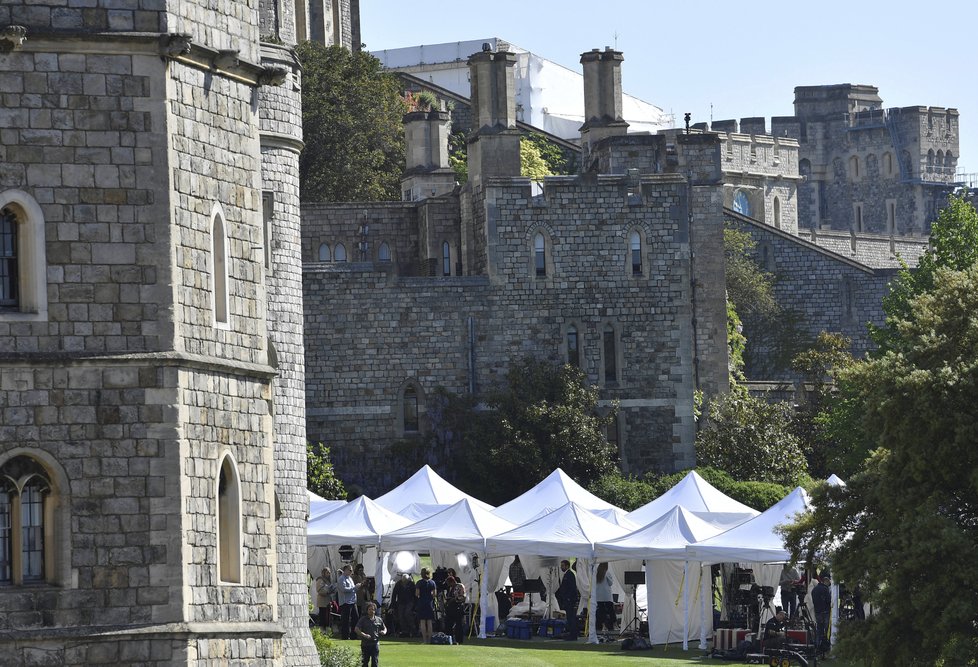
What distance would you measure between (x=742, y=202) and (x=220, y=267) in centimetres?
7972

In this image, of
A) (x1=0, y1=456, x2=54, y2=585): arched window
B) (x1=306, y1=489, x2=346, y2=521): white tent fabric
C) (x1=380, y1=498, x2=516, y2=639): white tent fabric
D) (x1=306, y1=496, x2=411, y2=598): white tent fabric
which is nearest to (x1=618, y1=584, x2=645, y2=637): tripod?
(x1=380, y1=498, x2=516, y2=639): white tent fabric

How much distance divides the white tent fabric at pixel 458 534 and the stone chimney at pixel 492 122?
53.0ft

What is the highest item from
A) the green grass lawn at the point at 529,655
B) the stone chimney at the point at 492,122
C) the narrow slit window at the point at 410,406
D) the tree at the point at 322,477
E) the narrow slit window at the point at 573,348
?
the stone chimney at the point at 492,122

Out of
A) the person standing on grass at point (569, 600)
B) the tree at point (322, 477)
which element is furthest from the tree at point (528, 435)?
the person standing on grass at point (569, 600)

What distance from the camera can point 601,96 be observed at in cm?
5716

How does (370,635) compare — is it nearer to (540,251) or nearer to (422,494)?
(422,494)

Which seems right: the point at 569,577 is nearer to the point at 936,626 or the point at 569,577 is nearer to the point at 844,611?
the point at 844,611

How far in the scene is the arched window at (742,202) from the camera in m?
96.9

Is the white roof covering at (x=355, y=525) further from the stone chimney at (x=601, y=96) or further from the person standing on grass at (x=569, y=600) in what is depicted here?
the stone chimney at (x=601, y=96)

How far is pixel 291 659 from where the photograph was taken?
26094 millimetres

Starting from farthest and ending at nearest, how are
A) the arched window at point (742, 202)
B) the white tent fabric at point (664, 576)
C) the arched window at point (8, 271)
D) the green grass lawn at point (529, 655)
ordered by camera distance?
the arched window at point (742, 202) → the white tent fabric at point (664, 576) → the green grass lawn at point (529, 655) → the arched window at point (8, 271)

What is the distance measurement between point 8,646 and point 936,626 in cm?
1237

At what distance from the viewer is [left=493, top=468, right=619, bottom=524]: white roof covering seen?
131ft

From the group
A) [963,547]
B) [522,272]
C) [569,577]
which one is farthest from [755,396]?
[963,547]
